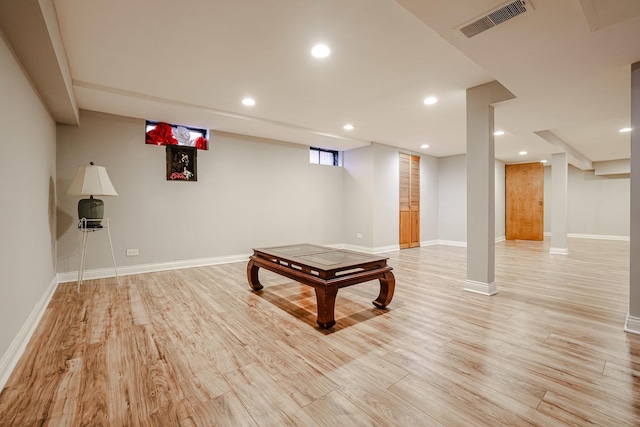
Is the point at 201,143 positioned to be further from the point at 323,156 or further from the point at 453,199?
the point at 453,199

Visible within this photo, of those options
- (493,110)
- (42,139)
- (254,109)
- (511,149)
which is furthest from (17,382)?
(511,149)

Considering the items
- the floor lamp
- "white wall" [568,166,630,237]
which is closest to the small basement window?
the floor lamp

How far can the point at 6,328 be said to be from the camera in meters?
1.83

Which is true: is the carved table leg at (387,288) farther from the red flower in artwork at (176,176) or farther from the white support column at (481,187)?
the red flower in artwork at (176,176)

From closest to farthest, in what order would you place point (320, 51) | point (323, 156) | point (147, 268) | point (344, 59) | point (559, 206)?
point (320, 51) → point (344, 59) → point (147, 268) → point (559, 206) → point (323, 156)

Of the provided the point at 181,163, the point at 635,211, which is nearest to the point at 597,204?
the point at 635,211

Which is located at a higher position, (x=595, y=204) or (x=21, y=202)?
(x=595, y=204)

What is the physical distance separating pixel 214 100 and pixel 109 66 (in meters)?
1.21

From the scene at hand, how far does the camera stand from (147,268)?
452 cm

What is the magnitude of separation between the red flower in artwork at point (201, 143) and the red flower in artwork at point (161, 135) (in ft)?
1.17

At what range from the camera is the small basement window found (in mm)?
6746

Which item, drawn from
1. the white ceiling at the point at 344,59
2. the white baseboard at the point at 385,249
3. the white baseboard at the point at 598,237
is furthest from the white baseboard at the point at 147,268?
the white baseboard at the point at 598,237

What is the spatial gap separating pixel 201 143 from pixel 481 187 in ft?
14.9

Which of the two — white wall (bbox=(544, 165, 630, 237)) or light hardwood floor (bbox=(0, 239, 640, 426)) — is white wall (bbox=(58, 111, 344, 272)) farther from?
white wall (bbox=(544, 165, 630, 237))
